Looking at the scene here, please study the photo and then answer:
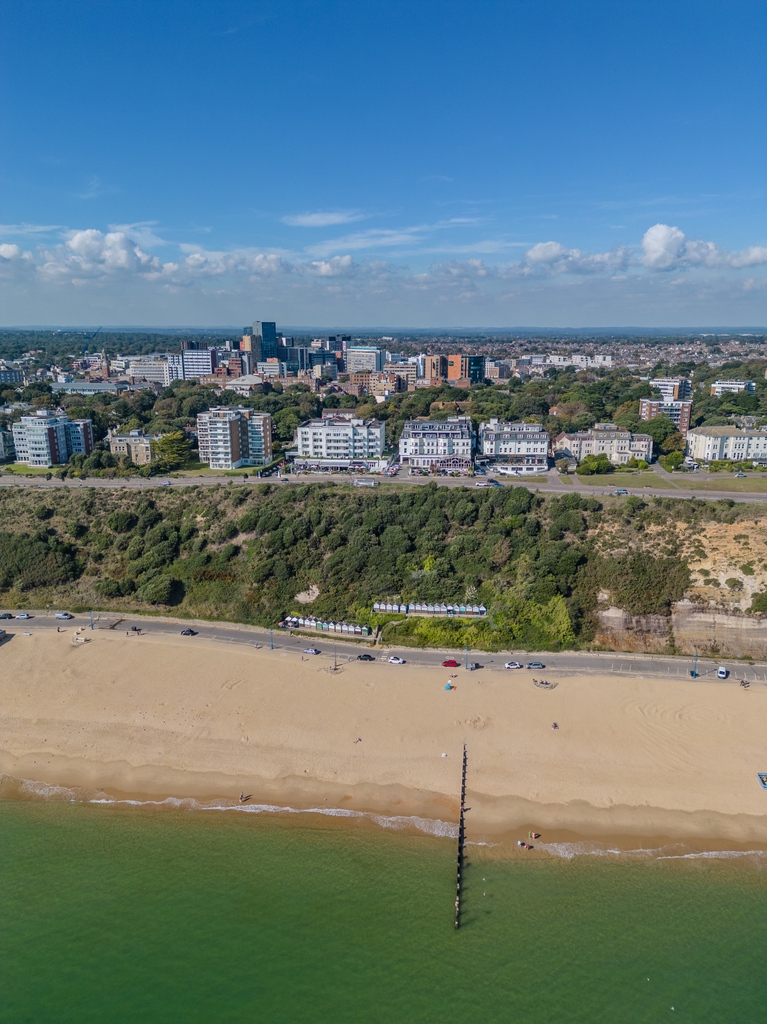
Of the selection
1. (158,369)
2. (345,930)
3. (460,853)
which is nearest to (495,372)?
(158,369)

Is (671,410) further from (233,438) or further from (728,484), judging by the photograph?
(233,438)

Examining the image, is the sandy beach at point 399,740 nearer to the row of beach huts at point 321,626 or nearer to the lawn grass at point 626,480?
the row of beach huts at point 321,626

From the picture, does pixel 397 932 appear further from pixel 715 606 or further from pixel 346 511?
pixel 346 511

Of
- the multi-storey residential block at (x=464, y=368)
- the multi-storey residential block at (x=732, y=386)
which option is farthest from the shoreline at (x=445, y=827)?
the multi-storey residential block at (x=464, y=368)

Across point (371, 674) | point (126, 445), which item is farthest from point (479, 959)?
point (126, 445)

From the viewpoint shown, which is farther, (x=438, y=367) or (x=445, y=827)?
(x=438, y=367)

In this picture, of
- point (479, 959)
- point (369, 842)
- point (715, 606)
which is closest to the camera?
point (479, 959)

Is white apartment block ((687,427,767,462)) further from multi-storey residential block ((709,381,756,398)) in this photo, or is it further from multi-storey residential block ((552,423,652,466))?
multi-storey residential block ((709,381,756,398))
